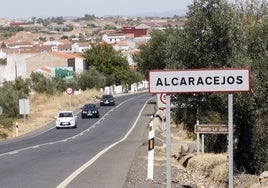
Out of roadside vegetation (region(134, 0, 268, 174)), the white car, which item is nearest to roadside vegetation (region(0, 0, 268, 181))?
roadside vegetation (region(134, 0, 268, 174))

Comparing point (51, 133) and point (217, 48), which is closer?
point (217, 48)

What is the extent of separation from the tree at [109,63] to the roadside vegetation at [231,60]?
319 ft

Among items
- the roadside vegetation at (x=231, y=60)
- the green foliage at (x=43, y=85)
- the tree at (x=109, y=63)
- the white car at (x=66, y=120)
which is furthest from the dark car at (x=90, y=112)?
the tree at (x=109, y=63)

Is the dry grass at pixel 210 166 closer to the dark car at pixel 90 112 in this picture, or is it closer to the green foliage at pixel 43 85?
the dark car at pixel 90 112

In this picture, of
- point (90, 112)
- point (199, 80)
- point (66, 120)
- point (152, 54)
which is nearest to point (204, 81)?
point (199, 80)

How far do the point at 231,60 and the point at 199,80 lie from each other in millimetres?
10461

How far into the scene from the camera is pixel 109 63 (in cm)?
12256

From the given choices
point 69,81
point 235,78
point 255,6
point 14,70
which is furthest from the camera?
point 14,70

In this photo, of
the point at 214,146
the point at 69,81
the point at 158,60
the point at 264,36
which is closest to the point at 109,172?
the point at 264,36

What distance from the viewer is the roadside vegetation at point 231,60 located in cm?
2164

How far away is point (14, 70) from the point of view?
367ft

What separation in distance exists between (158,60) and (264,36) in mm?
42934

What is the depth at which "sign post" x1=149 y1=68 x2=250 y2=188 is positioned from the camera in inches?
458

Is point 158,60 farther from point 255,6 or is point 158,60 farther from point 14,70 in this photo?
point 14,70
